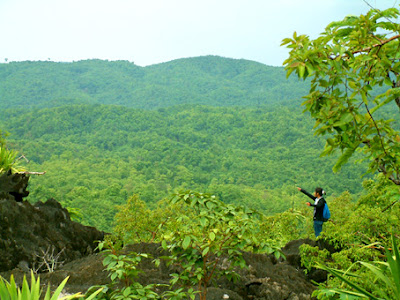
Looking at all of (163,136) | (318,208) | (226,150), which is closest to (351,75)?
(318,208)

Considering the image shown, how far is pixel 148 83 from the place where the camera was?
129750 mm

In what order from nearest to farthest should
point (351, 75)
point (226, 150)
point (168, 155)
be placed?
point (351, 75), point (168, 155), point (226, 150)

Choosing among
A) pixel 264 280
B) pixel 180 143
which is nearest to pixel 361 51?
pixel 264 280

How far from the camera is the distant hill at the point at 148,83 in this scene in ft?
371

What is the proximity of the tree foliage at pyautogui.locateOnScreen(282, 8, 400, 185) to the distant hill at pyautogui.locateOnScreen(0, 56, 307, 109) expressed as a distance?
108 m

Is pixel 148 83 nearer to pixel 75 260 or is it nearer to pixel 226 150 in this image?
pixel 226 150

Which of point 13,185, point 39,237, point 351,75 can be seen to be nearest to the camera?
point 351,75

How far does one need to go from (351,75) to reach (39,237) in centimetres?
541

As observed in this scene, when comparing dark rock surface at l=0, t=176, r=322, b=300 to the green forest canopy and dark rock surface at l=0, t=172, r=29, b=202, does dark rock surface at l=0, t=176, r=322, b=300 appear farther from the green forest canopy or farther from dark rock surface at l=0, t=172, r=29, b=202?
the green forest canopy

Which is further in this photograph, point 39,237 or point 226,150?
point 226,150

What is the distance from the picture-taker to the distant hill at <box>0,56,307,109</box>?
11300 centimetres

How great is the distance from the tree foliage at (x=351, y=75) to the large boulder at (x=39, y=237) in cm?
434

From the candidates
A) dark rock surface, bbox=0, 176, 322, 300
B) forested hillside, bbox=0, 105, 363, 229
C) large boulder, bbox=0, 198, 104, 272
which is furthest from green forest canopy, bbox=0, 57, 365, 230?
dark rock surface, bbox=0, 176, 322, 300

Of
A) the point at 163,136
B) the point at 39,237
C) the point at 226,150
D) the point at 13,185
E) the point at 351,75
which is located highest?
the point at 351,75
